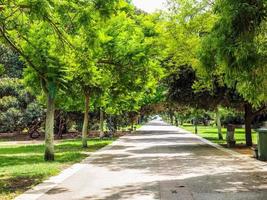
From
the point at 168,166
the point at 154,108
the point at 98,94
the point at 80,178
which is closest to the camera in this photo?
the point at 80,178

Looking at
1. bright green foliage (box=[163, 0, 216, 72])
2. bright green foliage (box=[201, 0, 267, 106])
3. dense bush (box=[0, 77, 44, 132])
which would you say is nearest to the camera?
bright green foliage (box=[201, 0, 267, 106])

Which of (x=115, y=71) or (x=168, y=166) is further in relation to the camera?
(x=115, y=71)

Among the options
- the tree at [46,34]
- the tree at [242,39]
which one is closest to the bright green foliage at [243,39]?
the tree at [242,39]

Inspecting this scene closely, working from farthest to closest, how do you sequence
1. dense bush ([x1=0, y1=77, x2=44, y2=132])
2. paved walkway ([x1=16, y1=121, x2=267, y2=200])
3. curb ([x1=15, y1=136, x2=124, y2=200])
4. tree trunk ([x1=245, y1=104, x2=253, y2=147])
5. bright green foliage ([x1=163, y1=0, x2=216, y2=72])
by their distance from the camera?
dense bush ([x1=0, y1=77, x2=44, y2=132]) → tree trunk ([x1=245, y1=104, x2=253, y2=147]) → bright green foliage ([x1=163, y1=0, x2=216, y2=72]) → curb ([x1=15, y1=136, x2=124, y2=200]) → paved walkway ([x1=16, y1=121, x2=267, y2=200])

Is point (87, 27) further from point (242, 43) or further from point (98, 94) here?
point (98, 94)

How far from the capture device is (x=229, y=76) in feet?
42.8

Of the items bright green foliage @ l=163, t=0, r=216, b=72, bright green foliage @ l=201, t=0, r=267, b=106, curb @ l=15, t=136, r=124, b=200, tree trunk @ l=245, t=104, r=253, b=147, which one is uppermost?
bright green foliage @ l=163, t=0, r=216, b=72

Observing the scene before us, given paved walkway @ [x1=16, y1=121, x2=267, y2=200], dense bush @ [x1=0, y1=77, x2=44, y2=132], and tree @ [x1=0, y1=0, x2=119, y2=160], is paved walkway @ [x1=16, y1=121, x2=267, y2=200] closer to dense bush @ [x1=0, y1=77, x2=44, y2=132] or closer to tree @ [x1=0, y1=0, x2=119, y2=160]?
tree @ [x1=0, y1=0, x2=119, y2=160]

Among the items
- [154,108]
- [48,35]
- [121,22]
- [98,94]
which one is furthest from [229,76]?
[154,108]

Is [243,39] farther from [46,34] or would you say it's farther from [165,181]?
[46,34]

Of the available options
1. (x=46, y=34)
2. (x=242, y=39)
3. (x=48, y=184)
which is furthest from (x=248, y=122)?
(x=48, y=184)

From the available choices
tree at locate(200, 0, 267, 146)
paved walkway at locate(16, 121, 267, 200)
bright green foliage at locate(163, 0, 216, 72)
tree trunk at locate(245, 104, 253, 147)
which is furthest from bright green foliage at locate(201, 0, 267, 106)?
tree trunk at locate(245, 104, 253, 147)

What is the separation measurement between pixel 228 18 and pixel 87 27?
11.5 ft

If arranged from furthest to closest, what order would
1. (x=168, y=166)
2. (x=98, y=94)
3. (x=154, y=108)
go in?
(x=154, y=108) < (x=98, y=94) < (x=168, y=166)
